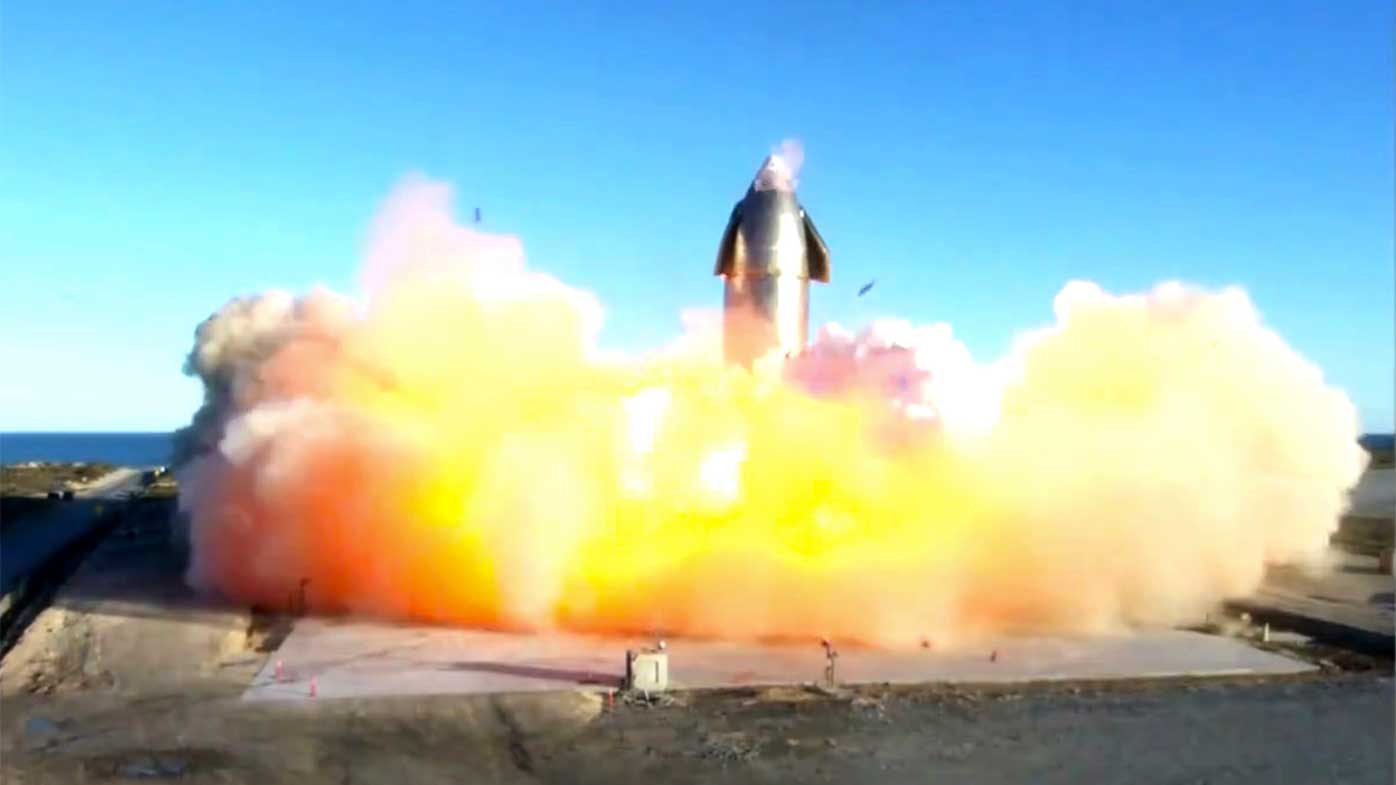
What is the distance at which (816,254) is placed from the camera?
27.2 metres

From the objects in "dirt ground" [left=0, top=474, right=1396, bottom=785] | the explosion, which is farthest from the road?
"dirt ground" [left=0, top=474, right=1396, bottom=785]

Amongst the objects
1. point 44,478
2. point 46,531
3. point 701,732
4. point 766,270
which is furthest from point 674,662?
point 44,478

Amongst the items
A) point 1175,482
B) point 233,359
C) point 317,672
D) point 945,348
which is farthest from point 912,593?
point 233,359

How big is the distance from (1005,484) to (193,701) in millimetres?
15800

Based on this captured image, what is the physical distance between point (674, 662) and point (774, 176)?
1067 centimetres

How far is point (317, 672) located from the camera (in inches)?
813

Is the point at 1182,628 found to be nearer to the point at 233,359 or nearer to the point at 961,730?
the point at 961,730

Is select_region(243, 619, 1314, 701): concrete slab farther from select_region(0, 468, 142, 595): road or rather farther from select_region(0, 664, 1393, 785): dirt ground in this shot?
select_region(0, 468, 142, 595): road

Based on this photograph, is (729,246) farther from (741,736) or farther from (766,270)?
(741,736)

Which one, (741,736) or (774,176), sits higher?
(774,176)

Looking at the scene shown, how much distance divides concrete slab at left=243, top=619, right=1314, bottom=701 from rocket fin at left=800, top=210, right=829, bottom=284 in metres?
8.37

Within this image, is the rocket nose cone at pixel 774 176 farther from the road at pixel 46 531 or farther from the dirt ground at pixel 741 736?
the road at pixel 46 531

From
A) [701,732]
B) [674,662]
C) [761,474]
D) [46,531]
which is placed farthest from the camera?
[46,531]

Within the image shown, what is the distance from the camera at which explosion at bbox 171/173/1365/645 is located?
2473cm
